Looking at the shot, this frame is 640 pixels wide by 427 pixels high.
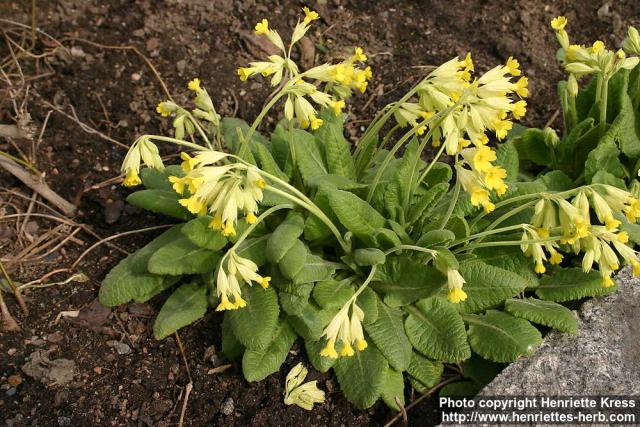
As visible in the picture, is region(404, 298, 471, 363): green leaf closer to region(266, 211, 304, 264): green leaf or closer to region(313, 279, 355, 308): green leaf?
region(313, 279, 355, 308): green leaf

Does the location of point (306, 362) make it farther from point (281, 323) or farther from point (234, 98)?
point (234, 98)

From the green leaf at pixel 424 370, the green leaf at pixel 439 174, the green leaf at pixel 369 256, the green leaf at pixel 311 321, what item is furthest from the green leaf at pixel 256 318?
the green leaf at pixel 439 174

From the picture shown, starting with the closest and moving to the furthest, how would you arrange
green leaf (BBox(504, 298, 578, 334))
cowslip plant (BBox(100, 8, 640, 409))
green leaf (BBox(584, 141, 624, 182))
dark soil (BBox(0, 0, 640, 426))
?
cowslip plant (BBox(100, 8, 640, 409)) < green leaf (BBox(504, 298, 578, 334)) < dark soil (BBox(0, 0, 640, 426)) < green leaf (BBox(584, 141, 624, 182))

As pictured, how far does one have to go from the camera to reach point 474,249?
11.6 feet

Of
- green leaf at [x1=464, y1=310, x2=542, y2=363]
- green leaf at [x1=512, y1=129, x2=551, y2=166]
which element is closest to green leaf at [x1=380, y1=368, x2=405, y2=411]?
green leaf at [x1=464, y1=310, x2=542, y2=363]

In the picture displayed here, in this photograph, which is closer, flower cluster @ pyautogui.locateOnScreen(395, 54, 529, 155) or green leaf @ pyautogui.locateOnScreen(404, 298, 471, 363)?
flower cluster @ pyautogui.locateOnScreen(395, 54, 529, 155)

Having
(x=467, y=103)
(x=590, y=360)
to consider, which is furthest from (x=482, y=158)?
(x=590, y=360)

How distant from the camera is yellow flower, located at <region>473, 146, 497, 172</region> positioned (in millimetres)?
2609

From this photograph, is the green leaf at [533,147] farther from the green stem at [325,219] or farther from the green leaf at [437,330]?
the green stem at [325,219]

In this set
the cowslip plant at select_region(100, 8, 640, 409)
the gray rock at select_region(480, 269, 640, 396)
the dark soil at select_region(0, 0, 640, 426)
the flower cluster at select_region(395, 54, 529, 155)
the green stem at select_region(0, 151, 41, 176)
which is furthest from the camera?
the green stem at select_region(0, 151, 41, 176)

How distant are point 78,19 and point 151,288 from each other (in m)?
2.60

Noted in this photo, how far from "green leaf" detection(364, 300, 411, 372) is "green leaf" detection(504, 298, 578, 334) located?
1.82 feet

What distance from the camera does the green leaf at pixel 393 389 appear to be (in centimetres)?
326

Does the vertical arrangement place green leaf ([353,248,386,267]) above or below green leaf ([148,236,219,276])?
above
